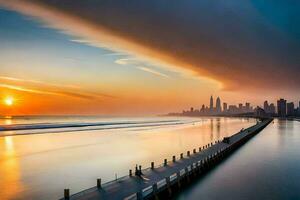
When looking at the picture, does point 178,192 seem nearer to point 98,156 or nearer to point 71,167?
point 71,167

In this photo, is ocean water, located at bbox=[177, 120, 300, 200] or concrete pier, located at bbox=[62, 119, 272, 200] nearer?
concrete pier, located at bbox=[62, 119, 272, 200]

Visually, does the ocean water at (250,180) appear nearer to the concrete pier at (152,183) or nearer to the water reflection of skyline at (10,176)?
the concrete pier at (152,183)

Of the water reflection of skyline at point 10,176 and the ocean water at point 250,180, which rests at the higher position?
the water reflection of skyline at point 10,176

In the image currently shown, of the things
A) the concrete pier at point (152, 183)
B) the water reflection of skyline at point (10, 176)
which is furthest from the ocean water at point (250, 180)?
the water reflection of skyline at point (10, 176)

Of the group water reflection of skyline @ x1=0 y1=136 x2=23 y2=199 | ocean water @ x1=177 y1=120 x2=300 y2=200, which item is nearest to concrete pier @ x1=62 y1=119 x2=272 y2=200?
ocean water @ x1=177 y1=120 x2=300 y2=200

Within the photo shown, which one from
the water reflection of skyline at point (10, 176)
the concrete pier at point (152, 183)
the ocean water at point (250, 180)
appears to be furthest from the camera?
the ocean water at point (250, 180)

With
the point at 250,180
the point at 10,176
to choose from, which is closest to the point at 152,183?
the point at 250,180

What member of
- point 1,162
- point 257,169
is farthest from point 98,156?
Answer: point 257,169

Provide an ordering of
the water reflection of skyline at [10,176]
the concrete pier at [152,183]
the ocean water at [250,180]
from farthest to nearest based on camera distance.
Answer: the ocean water at [250,180], the water reflection of skyline at [10,176], the concrete pier at [152,183]

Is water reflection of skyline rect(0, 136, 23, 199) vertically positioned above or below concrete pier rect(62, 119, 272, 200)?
below

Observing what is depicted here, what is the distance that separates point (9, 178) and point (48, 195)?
31.5ft

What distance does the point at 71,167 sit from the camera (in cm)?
4009

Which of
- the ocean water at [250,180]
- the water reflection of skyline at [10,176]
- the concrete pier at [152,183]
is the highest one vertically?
the concrete pier at [152,183]

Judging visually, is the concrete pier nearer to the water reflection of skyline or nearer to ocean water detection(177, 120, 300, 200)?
ocean water detection(177, 120, 300, 200)
